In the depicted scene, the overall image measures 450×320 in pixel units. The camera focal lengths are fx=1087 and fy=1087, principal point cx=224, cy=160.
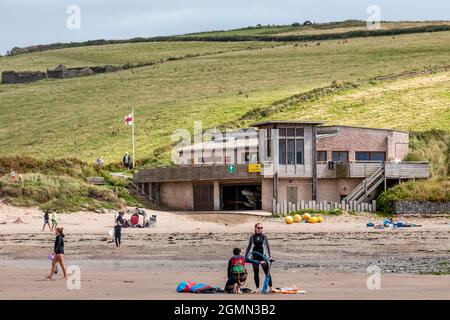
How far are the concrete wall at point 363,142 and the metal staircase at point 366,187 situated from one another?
4.10 meters

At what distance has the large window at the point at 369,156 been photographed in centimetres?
6904

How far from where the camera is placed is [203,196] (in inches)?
2596

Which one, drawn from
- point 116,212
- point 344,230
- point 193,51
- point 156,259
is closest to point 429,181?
point 344,230

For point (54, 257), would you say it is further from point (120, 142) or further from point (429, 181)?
point (120, 142)

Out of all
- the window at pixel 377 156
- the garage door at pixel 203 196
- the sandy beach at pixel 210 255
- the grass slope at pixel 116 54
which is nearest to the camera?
the sandy beach at pixel 210 255

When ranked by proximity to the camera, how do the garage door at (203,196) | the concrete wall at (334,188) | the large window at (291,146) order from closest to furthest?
the large window at (291,146) → the concrete wall at (334,188) → the garage door at (203,196)

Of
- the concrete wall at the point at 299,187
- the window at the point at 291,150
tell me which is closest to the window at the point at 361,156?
the concrete wall at the point at 299,187

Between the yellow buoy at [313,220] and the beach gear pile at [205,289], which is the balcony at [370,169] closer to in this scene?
the yellow buoy at [313,220]

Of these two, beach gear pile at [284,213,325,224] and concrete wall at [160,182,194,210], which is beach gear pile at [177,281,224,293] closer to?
beach gear pile at [284,213,325,224]

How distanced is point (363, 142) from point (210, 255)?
3102 centimetres

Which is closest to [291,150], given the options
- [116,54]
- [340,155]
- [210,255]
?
[340,155]

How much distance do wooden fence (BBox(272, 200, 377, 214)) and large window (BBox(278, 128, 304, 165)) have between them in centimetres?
298

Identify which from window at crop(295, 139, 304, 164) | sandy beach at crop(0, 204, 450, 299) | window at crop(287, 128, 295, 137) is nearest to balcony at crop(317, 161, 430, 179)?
window at crop(295, 139, 304, 164)

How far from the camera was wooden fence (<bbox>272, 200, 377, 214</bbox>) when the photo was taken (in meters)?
60.7
